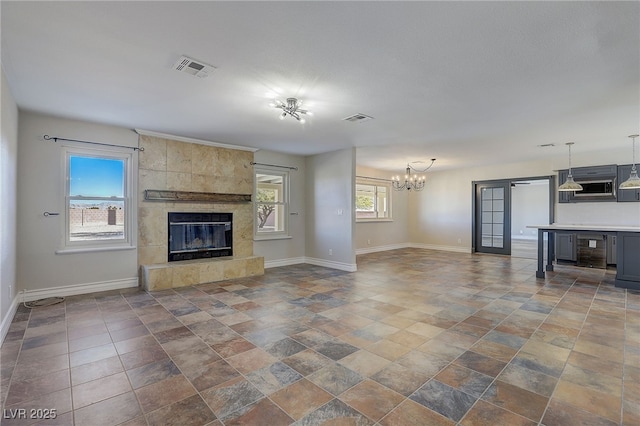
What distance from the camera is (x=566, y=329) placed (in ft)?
10.3

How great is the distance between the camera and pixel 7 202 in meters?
3.30

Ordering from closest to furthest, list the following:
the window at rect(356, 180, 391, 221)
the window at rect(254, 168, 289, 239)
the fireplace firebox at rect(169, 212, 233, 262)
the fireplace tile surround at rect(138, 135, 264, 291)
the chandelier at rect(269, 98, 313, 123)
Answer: the chandelier at rect(269, 98, 313, 123) → the fireplace tile surround at rect(138, 135, 264, 291) → the fireplace firebox at rect(169, 212, 233, 262) → the window at rect(254, 168, 289, 239) → the window at rect(356, 180, 391, 221)

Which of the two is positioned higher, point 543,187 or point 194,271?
point 543,187

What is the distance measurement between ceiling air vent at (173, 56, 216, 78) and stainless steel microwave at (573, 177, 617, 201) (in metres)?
8.11

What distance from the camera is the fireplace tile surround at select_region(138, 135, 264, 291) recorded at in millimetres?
5000

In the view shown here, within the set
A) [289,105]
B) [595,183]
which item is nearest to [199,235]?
[289,105]

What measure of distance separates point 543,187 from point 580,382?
1239 cm

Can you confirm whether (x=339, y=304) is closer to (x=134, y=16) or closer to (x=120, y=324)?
(x=120, y=324)

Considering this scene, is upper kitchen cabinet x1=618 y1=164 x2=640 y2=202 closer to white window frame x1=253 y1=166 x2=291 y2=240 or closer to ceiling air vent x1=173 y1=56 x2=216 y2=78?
white window frame x1=253 y1=166 x2=291 y2=240

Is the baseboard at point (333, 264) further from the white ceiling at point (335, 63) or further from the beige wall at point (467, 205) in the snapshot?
the beige wall at point (467, 205)

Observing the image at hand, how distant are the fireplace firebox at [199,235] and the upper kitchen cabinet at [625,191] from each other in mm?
8213

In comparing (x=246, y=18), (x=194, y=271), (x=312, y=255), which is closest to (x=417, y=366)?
(x=246, y=18)

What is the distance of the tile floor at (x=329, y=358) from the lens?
73.4 inches

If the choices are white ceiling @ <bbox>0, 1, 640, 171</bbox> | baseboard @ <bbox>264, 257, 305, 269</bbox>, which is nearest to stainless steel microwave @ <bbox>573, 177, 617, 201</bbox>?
white ceiling @ <bbox>0, 1, 640, 171</bbox>
